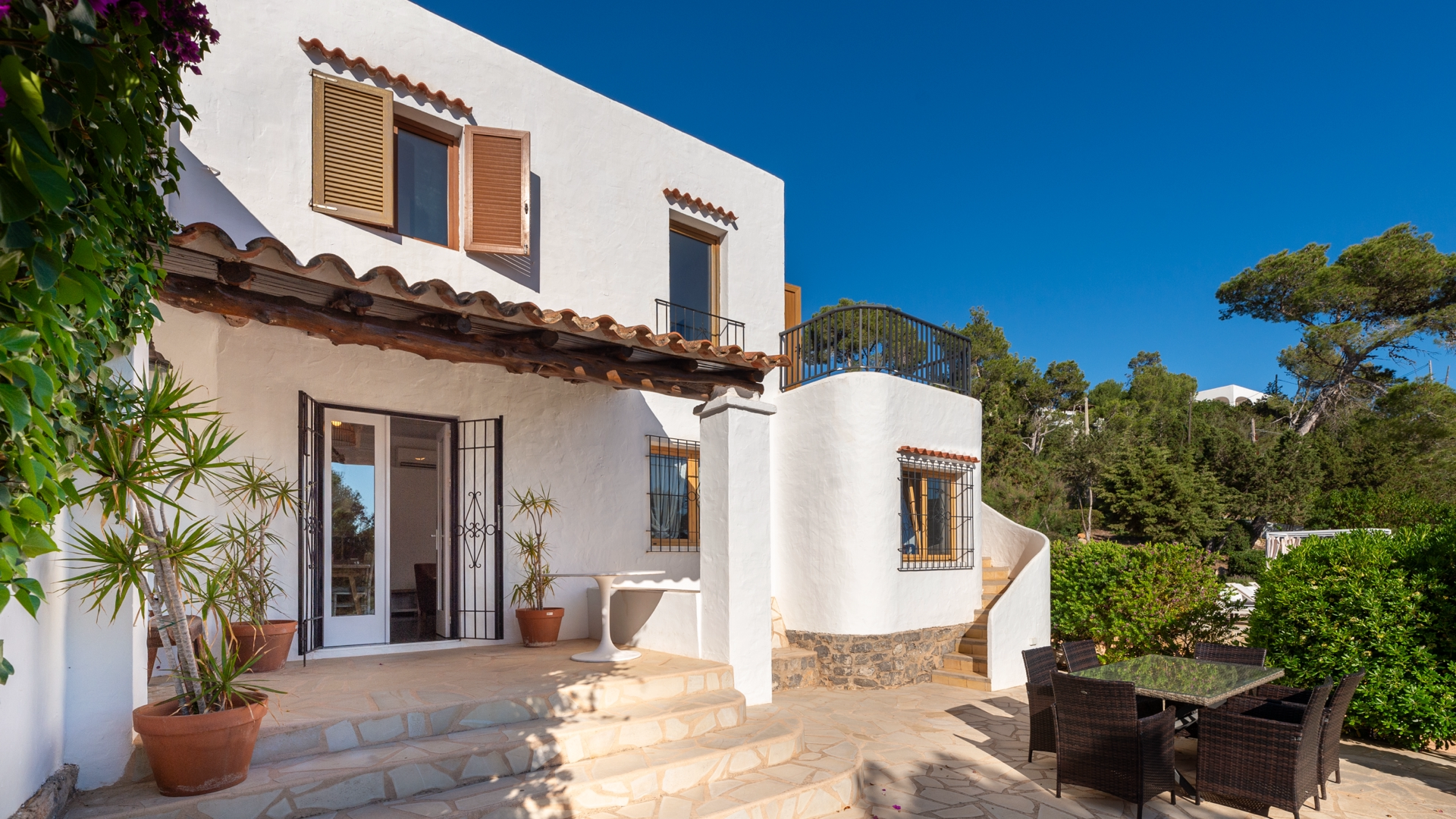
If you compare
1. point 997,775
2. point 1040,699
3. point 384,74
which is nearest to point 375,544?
point 384,74

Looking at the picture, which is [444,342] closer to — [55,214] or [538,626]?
[538,626]

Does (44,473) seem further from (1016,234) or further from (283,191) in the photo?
(1016,234)

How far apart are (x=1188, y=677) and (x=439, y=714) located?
518 cm

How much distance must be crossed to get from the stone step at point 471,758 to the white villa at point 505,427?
0.07ft

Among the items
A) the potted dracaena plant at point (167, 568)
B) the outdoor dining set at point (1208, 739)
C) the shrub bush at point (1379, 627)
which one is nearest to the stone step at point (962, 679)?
the shrub bush at point (1379, 627)

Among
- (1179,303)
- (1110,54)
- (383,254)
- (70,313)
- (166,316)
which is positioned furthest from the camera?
(1179,303)

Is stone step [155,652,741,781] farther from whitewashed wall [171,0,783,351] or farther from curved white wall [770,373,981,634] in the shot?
whitewashed wall [171,0,783,351]

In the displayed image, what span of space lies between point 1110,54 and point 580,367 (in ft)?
49.5

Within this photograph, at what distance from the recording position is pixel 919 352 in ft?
33.8

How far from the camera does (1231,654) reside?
675cm

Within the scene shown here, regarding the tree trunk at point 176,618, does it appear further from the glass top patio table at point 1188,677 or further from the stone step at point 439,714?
the glass top patio table at point 1188,677

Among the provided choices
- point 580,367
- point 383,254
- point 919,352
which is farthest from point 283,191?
point 919,352

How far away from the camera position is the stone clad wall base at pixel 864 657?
8.97 m

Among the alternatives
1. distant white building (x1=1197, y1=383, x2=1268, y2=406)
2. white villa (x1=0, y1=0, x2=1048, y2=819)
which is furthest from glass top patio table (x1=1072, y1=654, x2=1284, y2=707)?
distant white building (x1=1197, y1=383, x2=1268, y2=406)
